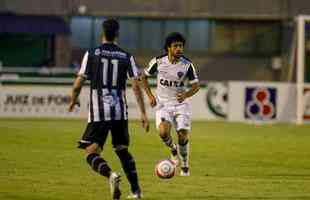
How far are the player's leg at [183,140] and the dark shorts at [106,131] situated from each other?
359cm

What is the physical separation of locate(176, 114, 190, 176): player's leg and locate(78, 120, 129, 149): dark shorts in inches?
142

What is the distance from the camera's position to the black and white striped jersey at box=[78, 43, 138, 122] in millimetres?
12891

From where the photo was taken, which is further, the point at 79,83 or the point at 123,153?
the point at 123,153

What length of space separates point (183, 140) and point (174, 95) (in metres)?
0.78

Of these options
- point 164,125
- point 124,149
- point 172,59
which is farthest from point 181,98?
point 124,149

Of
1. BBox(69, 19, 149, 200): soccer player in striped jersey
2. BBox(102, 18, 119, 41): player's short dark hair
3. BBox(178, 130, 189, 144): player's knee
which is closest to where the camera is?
BBox(102, 18, 119, 41): player's short dark hair

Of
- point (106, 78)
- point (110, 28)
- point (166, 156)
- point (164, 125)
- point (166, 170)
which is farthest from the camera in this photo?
point (166, 156)

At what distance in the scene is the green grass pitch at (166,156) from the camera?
14030mm

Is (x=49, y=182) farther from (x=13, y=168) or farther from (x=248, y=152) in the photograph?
(x=248, y=152)

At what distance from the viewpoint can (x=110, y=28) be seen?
12695 mm

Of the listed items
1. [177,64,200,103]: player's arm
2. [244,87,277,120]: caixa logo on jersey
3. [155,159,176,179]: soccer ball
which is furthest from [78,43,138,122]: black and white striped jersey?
[244,87,277,120]: caixa logo on jersey

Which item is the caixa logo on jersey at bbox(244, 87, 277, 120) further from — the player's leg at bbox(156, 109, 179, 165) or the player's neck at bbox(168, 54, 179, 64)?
the player's neck at bbox(168, 54, 179, 64)

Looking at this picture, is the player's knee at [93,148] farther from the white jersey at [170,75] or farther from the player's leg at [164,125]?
the white jersey at [170,75]

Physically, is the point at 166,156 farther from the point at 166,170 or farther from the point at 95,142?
the point at 95,142
